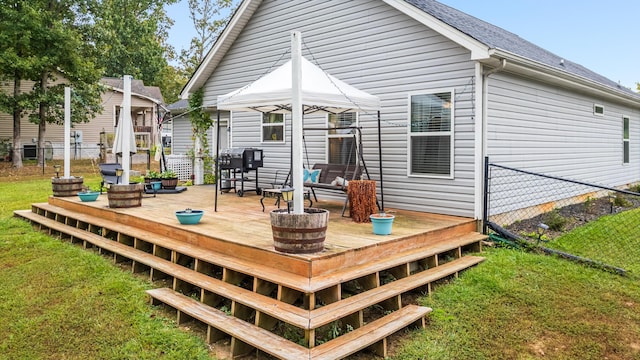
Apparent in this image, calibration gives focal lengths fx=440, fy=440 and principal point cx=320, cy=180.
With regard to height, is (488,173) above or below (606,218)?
above

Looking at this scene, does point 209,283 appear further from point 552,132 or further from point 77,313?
point 552,132

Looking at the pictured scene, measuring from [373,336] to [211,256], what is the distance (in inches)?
74.4

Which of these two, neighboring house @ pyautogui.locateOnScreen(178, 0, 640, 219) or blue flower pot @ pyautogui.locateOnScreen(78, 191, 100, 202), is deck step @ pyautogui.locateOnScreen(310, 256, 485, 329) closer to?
neighboring house @ pyautogui.locateOnScreen(178, 0, 640, 219)

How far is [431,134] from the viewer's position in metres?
6.45

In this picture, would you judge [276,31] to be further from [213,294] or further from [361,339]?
[361,339]

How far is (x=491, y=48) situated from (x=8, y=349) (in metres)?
5.76

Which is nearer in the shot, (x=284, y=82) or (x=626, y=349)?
(x=626, y=349)

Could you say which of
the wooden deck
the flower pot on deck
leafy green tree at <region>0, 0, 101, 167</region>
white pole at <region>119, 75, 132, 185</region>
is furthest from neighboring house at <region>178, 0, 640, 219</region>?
leafy green tree at <region>0, 0, 101, 167</region>

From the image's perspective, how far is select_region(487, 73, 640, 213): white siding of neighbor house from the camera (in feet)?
21.0

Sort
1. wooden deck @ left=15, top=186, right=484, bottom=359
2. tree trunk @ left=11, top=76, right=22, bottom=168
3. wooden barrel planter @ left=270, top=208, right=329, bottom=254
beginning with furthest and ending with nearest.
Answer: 1. tree trunk @ left=11, top=76, right=22, bottom=168
2. wooden barrel planter @ left=270, top=208, right=329, bottom=254
3. wooden deck @ left=15, top=186, right=484, bottom=359

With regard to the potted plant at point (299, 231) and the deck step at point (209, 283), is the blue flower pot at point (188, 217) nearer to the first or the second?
the deck step at point (209, 283)

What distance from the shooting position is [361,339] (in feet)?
10.3

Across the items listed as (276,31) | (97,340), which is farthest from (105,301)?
(276,31)

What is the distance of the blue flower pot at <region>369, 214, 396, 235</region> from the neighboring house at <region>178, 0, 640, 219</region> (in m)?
1.90
